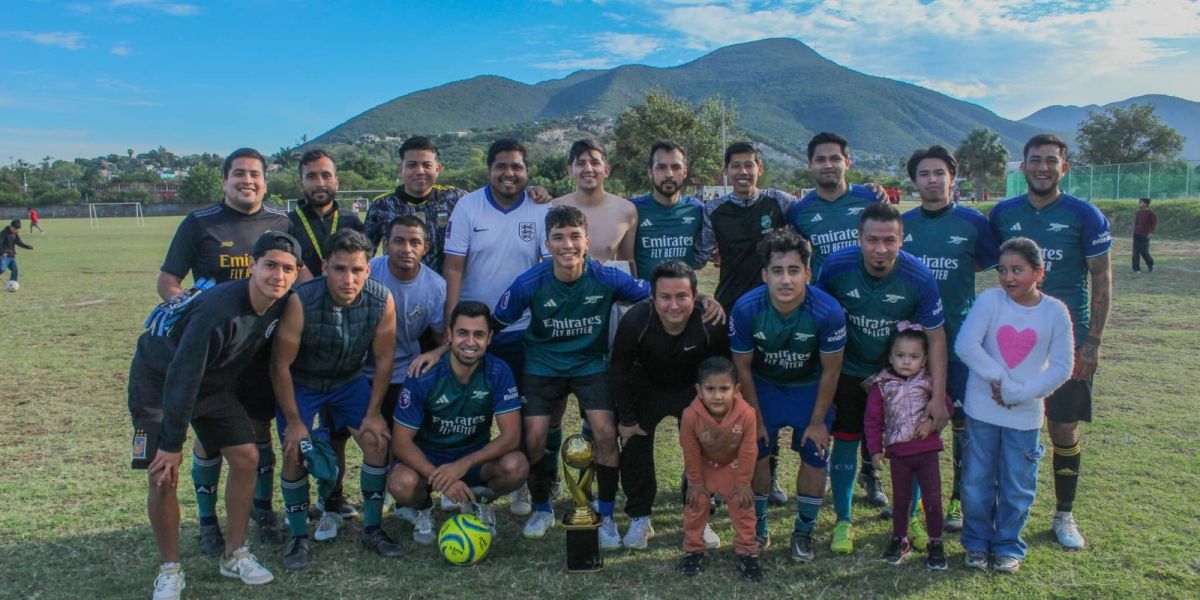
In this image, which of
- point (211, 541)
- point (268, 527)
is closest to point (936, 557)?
point (268, 527)

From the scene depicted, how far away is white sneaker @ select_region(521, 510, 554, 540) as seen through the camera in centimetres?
447

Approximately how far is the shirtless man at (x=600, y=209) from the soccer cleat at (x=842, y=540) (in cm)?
221

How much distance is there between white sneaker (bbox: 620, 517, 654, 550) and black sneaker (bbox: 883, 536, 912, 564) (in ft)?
4.33

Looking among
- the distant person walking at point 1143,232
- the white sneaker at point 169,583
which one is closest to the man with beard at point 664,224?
the white sneaker at point 169,583

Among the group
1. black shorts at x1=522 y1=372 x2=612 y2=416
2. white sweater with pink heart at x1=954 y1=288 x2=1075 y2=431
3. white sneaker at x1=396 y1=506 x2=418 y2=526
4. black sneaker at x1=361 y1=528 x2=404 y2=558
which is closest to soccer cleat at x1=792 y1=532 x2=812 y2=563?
white sweater with pink heart at x1=954 y1=288 x2=1075 y2=431

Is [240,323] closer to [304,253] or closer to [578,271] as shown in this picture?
[304,253]

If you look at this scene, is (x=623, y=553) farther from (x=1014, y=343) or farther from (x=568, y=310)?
(x=1014, y=343)

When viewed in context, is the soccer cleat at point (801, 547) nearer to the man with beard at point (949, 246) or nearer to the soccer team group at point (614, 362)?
the soccer team group at point (614, 362)

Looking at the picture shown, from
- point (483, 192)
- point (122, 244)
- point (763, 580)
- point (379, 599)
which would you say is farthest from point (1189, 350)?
point (122, 244)

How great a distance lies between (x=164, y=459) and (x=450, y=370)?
5.02 feet

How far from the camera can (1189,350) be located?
28.4 feet

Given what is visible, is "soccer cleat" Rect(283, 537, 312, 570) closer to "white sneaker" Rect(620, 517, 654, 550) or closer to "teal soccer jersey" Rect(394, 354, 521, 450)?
"teal soccer jersey" Rect(394, 354, 521, 450)

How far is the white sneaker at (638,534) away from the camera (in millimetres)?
4289

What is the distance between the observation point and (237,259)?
4512 mm
